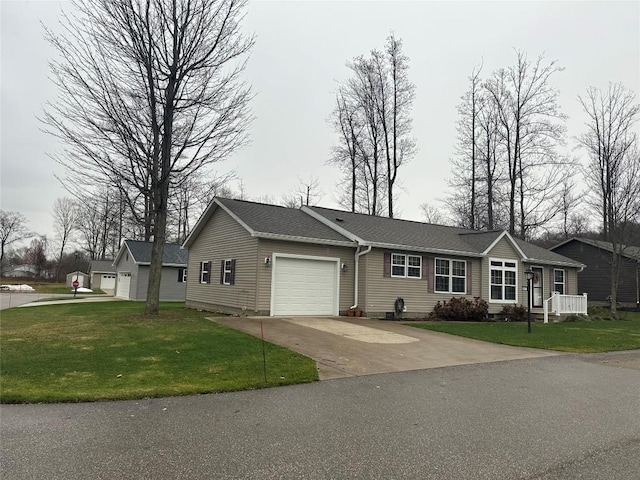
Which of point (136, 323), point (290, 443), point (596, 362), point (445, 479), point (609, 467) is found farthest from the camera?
point (136, 323)

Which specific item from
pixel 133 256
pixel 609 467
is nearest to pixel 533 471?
pixel 609 467

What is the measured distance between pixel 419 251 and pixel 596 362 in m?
9.00

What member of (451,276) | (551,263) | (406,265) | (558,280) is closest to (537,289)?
(551,263)

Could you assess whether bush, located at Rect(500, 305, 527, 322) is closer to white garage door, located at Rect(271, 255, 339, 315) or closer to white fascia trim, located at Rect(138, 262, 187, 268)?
white garage door, located at Rect(271, 255, 339, 315)

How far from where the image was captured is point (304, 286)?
16.3m

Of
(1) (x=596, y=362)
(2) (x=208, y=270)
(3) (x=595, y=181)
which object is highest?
(3) (x=595, y=181)

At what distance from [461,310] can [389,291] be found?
3.47 meters

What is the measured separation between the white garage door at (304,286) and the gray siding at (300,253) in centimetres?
22

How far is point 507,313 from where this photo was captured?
20312 millimetres

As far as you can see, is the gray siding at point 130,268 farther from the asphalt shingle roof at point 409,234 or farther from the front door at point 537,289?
the front door at point 537,289

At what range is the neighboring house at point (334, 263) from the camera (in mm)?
15789

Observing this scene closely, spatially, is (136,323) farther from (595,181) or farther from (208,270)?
(595,181)

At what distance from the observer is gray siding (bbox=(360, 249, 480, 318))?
674 inches

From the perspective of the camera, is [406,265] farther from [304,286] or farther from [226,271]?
[226,271]
